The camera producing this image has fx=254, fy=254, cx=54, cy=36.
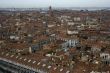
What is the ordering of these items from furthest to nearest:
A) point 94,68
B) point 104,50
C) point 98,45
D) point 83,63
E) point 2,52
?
point 98,45 → point 104,50 → point 2,52 → point 83,63 → point 94,68

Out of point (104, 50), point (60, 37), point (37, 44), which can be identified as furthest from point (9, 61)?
point (60, 37)

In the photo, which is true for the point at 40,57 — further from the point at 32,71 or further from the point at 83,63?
the point at 83,63

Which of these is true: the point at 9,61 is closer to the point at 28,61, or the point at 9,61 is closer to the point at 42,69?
the point at 28,61

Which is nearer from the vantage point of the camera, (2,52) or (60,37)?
(2,52)

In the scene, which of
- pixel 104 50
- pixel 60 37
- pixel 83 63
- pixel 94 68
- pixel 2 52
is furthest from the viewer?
pixel 60 37

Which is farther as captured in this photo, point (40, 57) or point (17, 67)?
point (40, 57)

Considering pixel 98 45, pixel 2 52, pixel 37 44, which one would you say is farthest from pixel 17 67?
pixel 98 45

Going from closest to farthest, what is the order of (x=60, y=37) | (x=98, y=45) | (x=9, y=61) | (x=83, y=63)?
1. (x=83, y=63)
2. (x=9, y=61)
3. (x=98, y=45)
4. (x=60, y=37)

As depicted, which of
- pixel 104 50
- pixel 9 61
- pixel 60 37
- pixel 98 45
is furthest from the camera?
pixel 60 37
